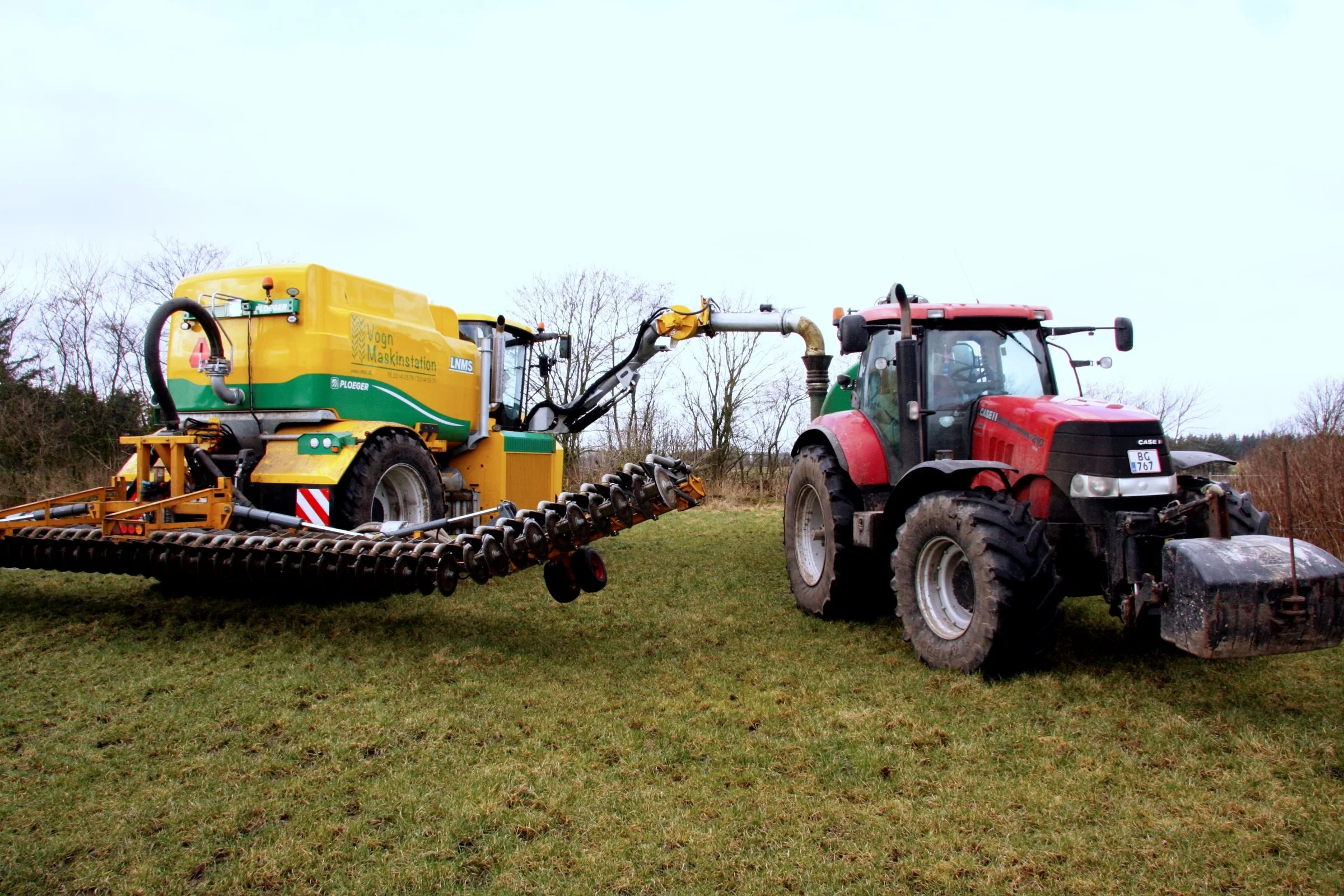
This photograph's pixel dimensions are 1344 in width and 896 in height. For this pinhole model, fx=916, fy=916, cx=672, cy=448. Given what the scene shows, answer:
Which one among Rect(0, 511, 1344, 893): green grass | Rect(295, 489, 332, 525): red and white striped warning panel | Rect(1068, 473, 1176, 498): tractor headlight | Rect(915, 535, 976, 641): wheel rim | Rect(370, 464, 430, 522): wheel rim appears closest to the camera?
Rect(0, 511, 1344, 893): green grass

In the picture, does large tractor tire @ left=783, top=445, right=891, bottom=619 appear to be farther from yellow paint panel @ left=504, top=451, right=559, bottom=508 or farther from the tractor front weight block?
yellow paint panel @ left=504, top=451, right=559, bottom=508

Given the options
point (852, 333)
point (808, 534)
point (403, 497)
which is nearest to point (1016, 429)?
point (852, 333)

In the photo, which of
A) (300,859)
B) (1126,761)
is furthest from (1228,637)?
(300,859)

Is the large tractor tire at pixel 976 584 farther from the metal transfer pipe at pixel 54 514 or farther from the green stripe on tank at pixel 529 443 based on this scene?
the metal transfer pipe at pixel 54 514

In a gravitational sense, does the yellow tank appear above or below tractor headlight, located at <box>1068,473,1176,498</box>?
above

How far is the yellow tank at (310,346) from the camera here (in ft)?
24.1

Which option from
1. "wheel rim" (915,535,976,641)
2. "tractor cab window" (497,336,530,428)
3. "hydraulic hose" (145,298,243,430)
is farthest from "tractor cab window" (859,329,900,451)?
"hydraulic hose" (145,298,243,430)

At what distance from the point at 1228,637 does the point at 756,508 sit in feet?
42.1

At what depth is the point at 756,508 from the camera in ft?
55.3

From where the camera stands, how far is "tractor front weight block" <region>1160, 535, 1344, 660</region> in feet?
13.2

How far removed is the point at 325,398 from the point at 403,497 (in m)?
1.15

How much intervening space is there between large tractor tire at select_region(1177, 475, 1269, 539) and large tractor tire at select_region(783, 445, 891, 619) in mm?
1949

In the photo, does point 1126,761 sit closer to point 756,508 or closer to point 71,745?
point 71,745

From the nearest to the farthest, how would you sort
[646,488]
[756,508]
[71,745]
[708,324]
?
[71,745]
[646,488]
[708,324]
[756,508]
